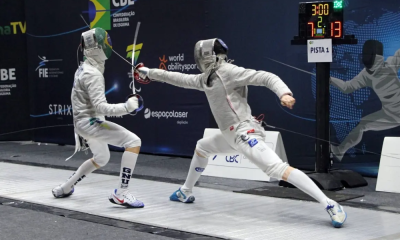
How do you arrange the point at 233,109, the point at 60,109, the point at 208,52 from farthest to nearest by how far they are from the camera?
the point at 60,109
the point at 208,52
the point at 233,109

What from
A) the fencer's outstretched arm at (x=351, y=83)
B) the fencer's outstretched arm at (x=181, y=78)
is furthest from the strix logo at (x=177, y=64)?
the fencer's outstretched arm at (x=181, y=78)

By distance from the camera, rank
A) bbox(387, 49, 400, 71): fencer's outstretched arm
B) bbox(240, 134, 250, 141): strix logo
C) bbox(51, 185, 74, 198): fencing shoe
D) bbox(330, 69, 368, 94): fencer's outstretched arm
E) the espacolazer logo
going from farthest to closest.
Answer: the espacolazer logo → bbox(330, 69, 368, 94): fencer's outstretched arm → bbox(387, 49, 400, 71): fencer's outstretched arm → bbox(51, 185, 74, 198): fencing shoe → bbox(240, 134, 250, 141): strix logo

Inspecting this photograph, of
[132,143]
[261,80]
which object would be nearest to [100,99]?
[132,143]

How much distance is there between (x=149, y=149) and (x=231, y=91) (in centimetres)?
411

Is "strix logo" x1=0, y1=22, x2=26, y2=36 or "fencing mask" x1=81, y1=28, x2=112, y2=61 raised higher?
"strix logo" x1=0, y1=22, x2=26, y2=36

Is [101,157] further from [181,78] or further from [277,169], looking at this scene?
[277,169]

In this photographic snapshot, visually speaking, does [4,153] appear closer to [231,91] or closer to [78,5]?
[78,5]

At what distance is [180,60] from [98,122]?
10.3 ft

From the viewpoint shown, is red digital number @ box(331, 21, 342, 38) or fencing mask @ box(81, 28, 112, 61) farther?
red digital number @ box(331, 21, 342, 38)

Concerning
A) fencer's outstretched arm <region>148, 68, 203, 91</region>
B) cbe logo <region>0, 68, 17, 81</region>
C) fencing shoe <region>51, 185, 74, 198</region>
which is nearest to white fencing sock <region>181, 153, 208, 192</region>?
fencer's outstretched arm <region>148, 68, 203, 91</region>

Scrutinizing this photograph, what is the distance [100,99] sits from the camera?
475cm

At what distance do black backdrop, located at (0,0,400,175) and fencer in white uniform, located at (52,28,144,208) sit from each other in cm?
240

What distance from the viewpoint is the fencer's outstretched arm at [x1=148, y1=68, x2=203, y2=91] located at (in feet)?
15.6

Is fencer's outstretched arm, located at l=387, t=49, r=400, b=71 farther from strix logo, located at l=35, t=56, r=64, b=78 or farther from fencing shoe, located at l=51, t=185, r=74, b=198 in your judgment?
strix logo, located at l=35, t=56, r=64, b=78
